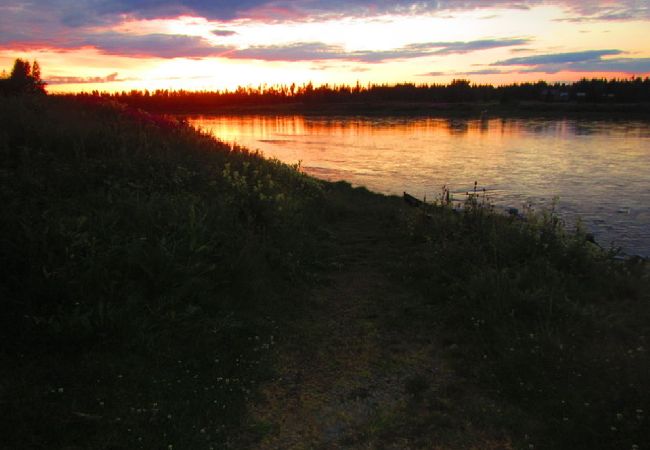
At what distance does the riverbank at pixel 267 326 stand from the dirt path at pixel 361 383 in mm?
24

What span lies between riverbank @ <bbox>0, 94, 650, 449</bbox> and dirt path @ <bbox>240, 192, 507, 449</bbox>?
0.08 ft

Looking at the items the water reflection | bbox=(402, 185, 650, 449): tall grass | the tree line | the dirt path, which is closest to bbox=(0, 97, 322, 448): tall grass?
the dirt path

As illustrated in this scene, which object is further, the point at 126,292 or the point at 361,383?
the point at 126,292

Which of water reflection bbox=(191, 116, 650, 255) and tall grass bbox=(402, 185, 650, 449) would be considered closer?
tall grass bbox=(402, 185, 650, 449)

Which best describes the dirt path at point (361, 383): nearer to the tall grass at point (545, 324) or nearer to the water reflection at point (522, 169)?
the tall grass at point (545, 324)

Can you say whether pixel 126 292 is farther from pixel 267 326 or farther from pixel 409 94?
pixel 409 94

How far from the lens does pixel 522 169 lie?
2766 cm

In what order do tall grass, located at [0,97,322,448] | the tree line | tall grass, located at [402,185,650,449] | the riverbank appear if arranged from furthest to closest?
the tree line < tall grass, located at [402,185,650,449] < the riverbank < tall grass, located at [0,97,322,448]

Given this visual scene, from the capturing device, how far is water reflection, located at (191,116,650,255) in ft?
58.4

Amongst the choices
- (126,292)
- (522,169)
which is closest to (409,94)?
(522,169)

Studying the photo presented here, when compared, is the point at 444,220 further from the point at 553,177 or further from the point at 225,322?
the point at 553,177

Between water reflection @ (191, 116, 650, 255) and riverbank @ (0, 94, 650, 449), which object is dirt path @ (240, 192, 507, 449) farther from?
water reflection @ (191, 116, 650, 255)

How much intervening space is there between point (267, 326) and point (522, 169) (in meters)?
25.1

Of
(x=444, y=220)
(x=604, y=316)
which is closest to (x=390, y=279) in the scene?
(x=444, y=220)
